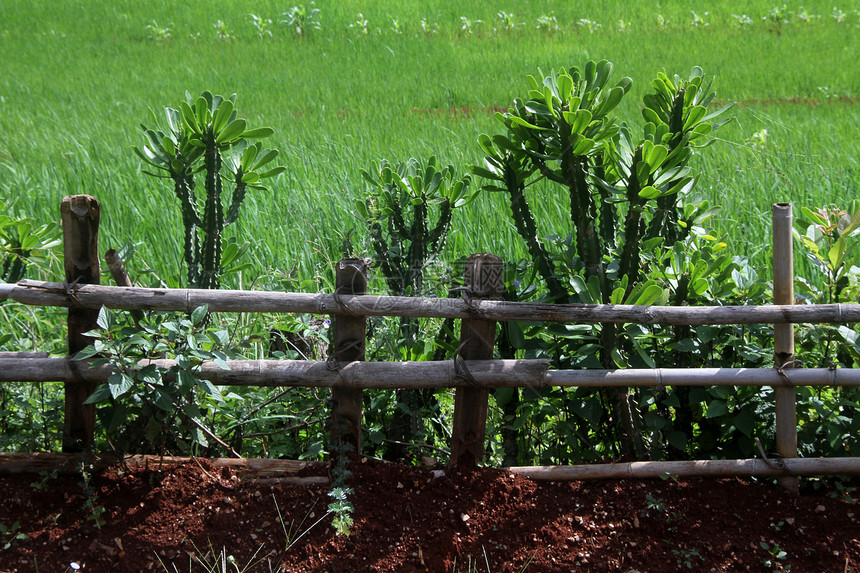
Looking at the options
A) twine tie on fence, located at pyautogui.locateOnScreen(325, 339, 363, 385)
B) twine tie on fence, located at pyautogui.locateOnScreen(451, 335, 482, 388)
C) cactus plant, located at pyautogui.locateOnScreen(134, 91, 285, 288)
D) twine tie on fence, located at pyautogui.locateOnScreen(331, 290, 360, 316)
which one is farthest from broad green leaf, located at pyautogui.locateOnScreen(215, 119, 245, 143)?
twine tie on fence, located at pyautogui.locateOnScreen(451, 335, 482, 388)

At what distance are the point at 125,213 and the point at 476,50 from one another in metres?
5.81

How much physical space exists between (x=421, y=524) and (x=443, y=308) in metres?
0.60

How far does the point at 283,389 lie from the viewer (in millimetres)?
2482

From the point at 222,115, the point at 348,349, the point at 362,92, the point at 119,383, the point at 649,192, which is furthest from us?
the point at 362,92

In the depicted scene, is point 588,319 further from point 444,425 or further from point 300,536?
point 300,536

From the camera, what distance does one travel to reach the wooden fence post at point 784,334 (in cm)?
214

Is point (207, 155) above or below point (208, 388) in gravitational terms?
above

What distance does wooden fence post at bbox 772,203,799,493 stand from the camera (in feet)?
7.02

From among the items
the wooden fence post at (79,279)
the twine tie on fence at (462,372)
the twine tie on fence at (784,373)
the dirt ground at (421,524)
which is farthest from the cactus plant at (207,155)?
the twine tie on fence at (784,373)

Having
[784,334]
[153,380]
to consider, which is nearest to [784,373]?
[784,334]

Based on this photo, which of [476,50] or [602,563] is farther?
[476,50]

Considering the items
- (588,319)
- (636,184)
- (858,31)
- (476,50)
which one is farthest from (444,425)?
(858,31)

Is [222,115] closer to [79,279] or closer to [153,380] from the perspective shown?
[79,279]

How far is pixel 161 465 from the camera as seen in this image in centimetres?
A: 222
